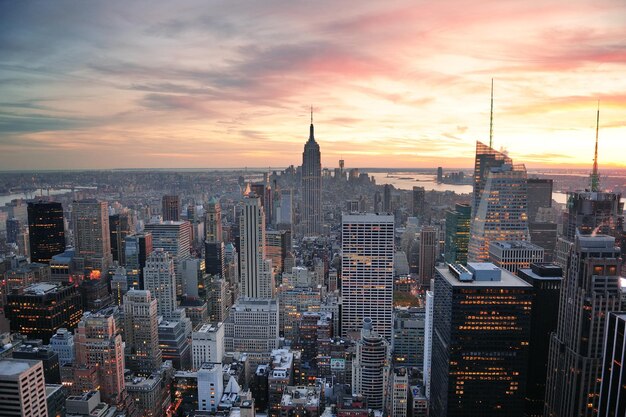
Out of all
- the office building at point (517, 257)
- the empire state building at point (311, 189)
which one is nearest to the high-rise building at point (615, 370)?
the office building at point (517, 257)

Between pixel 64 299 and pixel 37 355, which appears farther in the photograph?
pixel 64 299

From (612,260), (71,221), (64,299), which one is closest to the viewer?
(612,260)

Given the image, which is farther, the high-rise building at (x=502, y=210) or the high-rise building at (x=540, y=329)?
the high-rise building at (x=502, y=210)

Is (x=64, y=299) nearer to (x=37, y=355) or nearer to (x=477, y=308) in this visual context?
(x=37, y=355)

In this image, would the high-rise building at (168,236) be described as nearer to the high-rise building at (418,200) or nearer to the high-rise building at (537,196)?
the high-rise building at (418,200)

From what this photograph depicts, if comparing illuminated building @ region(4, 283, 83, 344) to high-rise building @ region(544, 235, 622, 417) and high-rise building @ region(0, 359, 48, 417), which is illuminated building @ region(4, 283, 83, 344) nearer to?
high-rise building @ region(0, 359, 48, 417)

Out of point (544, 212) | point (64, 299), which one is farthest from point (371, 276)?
point (64, 299)
